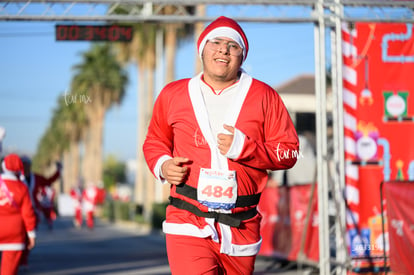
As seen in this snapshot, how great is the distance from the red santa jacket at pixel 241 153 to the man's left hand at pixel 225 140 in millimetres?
87

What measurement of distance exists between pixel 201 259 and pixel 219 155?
1.95ft

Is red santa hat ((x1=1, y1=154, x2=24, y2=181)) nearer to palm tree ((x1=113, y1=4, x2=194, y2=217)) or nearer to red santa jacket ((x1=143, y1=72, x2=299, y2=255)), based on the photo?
red santa jacket ((x1=143, y1=72, x2=299, y2=255))

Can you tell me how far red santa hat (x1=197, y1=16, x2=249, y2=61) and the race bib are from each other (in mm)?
757

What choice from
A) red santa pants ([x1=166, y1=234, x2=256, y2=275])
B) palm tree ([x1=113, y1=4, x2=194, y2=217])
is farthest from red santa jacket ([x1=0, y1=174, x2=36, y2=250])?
palm tree ([x1=113, y1=4, x2=194, y2=217])

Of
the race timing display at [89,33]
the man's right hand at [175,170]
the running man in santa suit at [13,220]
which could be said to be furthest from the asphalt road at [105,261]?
the man's right hand at [175,170]

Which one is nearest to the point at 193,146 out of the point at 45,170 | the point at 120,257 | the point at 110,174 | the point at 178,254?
the point at 178,254

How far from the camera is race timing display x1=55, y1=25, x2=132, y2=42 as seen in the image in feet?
34.1

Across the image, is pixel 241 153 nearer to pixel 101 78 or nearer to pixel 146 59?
pixel 146 59

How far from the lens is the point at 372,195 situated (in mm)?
9883

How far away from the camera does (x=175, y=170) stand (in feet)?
13.6

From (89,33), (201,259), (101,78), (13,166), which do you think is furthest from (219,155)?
(101,78)

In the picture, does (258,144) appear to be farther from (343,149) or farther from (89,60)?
(89,60)

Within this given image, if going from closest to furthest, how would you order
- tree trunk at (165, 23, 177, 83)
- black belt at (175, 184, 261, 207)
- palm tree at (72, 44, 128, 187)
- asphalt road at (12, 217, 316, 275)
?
black belt at (175, 184, 261, 207)
asphalt road at (12, 217, 316, 275)
tree trunk at (165, 23, 177, 83)
palm tree at (72, 44, 128, 187)

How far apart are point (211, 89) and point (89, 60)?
49072mm
